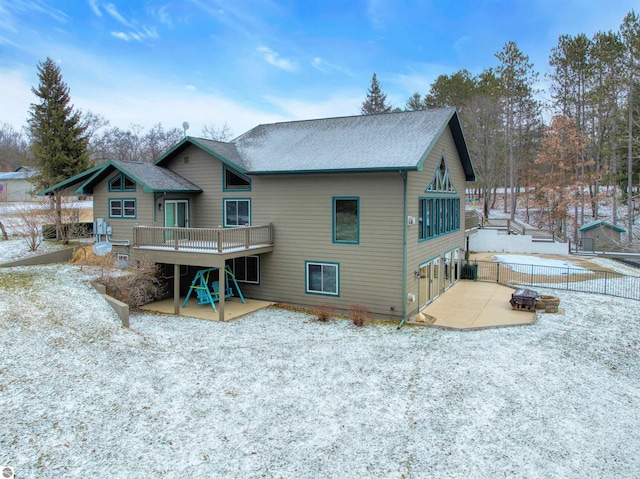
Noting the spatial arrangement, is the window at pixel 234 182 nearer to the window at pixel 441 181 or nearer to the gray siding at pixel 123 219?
the gray siding at pixel 123 219

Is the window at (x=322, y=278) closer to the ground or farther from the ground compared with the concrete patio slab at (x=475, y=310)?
farther from the ground

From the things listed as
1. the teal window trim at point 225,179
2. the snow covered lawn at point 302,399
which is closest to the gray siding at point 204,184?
the teal window trim at point 225,179

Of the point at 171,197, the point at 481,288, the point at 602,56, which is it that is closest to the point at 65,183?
the point at 171,197

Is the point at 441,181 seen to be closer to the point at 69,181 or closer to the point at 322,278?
the point at 322,278

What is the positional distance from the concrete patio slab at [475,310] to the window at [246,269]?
22.2 feet

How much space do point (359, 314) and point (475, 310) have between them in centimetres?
499

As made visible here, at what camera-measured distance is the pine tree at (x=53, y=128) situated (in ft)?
84.2

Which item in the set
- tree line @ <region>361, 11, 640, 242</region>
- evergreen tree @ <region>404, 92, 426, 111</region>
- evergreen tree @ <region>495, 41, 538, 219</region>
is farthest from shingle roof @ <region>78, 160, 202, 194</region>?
evergreen tree @ <region>404, 92, 426, 111</region>

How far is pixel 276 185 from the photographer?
17.6 metres

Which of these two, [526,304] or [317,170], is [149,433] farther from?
[526,304]

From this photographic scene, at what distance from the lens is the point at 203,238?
643 inches

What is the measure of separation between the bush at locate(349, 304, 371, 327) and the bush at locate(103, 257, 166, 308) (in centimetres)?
734

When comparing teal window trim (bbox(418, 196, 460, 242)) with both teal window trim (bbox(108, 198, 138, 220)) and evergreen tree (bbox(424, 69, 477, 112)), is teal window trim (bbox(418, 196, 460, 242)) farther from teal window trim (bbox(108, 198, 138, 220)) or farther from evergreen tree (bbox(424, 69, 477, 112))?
evergreen tree (bbox(424, 69, 477, 112))

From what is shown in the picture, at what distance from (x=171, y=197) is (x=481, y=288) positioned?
14.5 meters
